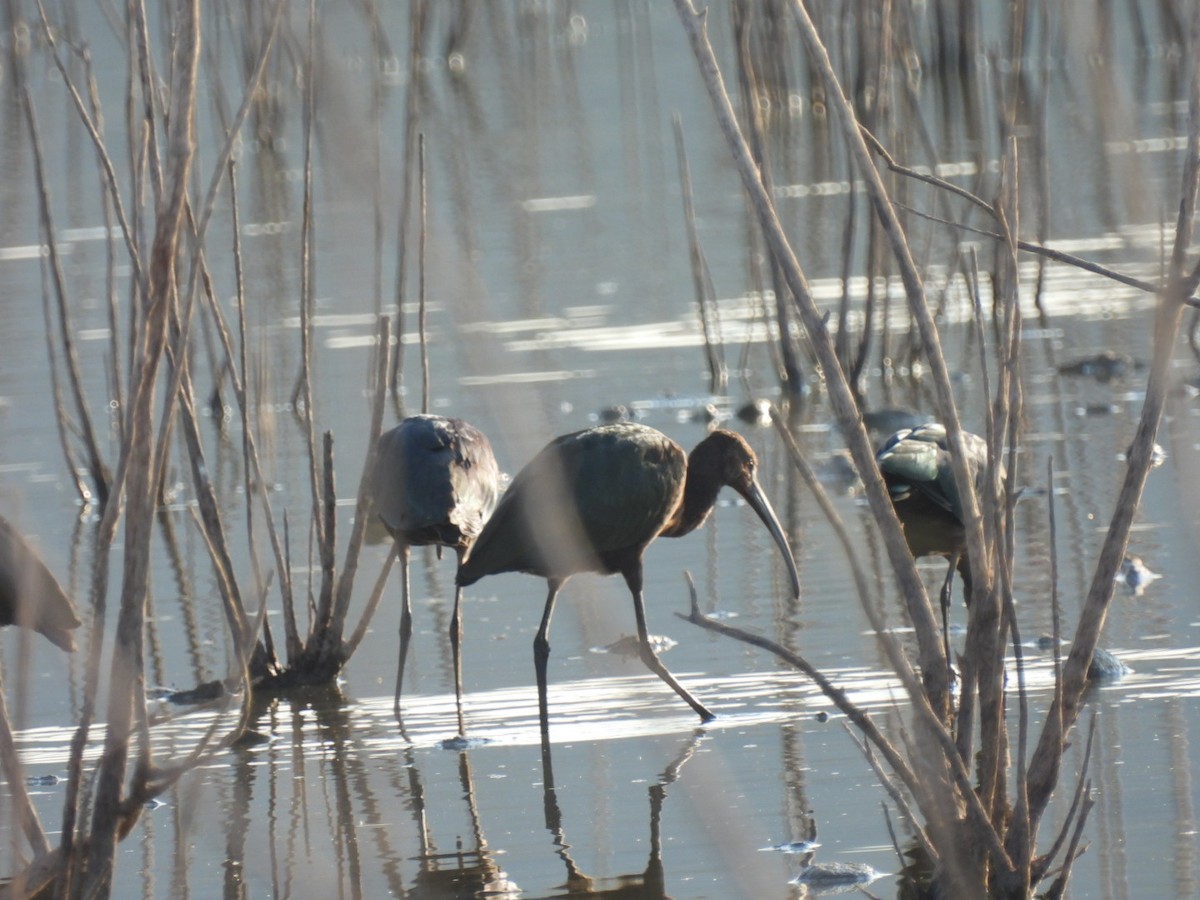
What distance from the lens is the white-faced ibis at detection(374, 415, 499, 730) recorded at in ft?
16.5

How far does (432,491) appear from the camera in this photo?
5059 mm

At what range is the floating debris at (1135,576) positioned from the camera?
5312mm

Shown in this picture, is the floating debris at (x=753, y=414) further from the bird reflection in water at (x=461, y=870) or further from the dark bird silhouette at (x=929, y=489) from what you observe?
the bird reflection in water at (x=461, y=870)

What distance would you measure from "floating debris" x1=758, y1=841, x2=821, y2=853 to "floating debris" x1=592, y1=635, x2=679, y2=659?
4.83ft

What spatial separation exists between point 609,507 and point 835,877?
1.60 metres

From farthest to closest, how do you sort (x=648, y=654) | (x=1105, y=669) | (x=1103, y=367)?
(x=1103, y=367)
(x=648, y=654)
(x=1105, y=669)

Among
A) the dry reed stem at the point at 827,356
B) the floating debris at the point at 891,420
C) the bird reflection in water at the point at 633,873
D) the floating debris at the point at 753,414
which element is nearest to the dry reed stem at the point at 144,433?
the dry reed stem at the point at 827,356

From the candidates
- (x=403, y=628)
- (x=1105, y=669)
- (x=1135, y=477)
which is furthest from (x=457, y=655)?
(x=1135, y=477)

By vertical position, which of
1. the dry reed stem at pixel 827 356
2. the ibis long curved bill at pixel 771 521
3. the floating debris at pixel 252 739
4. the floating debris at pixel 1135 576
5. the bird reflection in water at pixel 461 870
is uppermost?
the dry reed stem at pixel 827 356

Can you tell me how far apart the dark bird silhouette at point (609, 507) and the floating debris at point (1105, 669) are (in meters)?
0.88

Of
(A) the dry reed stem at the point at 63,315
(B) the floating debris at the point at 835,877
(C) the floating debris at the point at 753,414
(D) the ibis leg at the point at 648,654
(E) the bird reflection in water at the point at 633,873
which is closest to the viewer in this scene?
(B) the floating debris at the point at 835,877

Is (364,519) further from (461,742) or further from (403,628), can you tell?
(461,742)

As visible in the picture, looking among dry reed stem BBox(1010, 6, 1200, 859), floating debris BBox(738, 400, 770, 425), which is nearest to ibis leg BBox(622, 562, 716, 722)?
dry reed stem BBox(1010, 6, 1200, 859)

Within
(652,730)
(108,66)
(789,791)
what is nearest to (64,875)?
(789,791)
